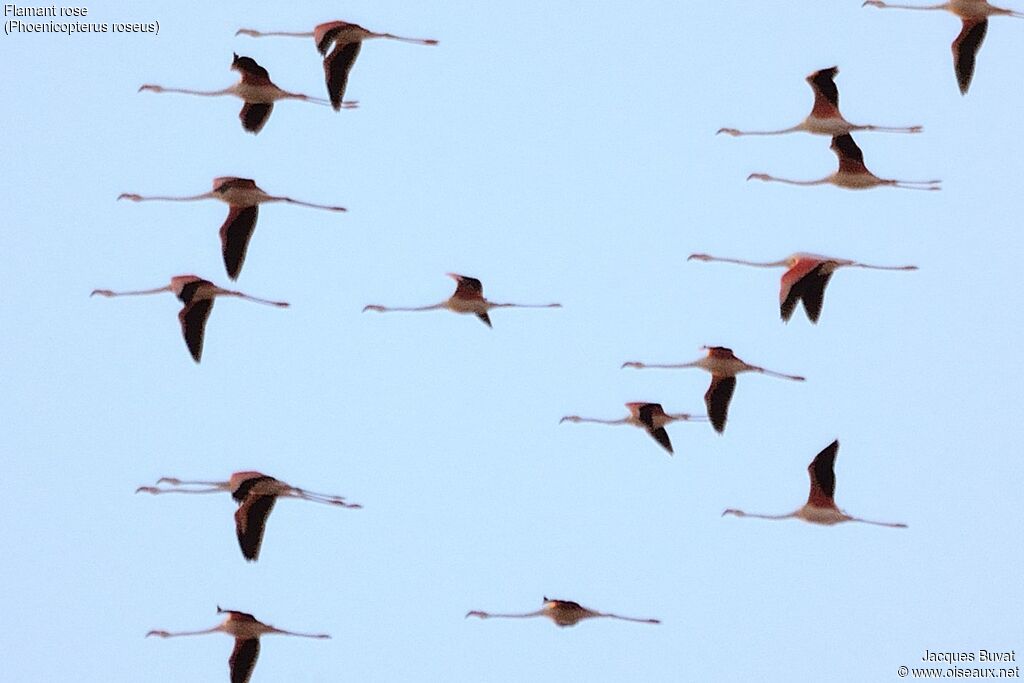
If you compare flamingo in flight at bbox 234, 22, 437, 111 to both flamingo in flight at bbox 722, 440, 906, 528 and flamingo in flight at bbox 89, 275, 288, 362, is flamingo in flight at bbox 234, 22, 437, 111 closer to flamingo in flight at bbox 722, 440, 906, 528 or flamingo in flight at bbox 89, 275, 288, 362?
flamingo in flight at bbox 89, 275, 288, 362

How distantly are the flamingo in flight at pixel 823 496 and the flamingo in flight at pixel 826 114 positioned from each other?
3708 mm

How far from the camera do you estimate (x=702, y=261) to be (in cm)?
3105

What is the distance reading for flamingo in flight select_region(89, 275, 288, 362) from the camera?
27797mm

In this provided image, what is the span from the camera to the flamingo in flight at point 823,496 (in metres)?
28.0

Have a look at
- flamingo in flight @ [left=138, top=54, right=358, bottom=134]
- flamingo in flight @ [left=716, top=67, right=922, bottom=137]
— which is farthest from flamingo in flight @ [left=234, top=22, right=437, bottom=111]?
flamingo in flight @ [left=716, top=67, right=922, bottom=137]

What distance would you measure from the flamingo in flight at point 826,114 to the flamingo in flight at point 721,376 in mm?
2643

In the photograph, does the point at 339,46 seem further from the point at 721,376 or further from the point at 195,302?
the point at 721,376

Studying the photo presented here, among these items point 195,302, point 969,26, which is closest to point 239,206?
point 195,302

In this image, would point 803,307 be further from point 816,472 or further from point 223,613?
point 223,613

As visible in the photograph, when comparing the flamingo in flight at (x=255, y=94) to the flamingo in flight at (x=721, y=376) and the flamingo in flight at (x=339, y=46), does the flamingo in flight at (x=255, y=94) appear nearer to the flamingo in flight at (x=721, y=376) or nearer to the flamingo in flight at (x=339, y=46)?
the flamingo in flight at (x=339, y=46)

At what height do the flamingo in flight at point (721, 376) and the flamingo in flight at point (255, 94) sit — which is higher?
the flamingo in flight at point (255, 94)

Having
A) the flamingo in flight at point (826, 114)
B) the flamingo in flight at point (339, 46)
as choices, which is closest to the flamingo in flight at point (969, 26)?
the flamingo in flight at point (826, 114)

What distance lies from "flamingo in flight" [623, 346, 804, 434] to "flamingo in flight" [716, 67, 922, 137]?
2.64m

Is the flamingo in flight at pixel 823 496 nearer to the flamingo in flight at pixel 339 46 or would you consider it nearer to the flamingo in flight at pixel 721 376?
the flamingo in flight at pixel 721 376
